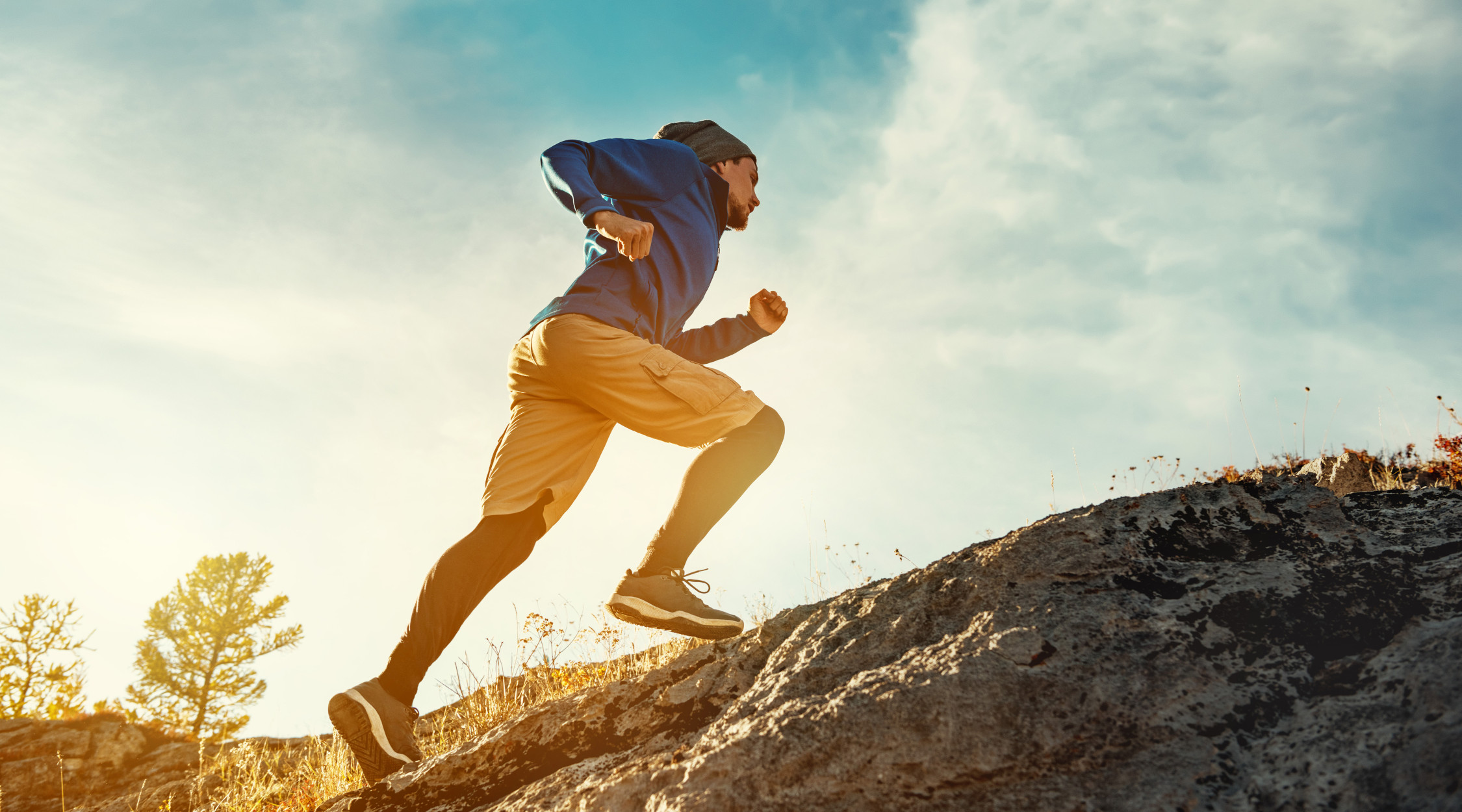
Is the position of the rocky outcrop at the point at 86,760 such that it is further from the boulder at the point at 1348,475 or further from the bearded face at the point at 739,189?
the boulder at the point at 1348,475

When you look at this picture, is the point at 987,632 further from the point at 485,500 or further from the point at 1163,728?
the point at 485,500

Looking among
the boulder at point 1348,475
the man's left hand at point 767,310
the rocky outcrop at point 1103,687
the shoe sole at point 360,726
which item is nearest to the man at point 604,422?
the shoe sole at point 360,726

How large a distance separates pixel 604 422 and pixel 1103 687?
5.65ft

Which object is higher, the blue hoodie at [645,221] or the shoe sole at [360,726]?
the blue hoodie at [645,221]

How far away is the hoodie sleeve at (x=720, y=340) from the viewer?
312cm

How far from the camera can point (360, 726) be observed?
7.17ft

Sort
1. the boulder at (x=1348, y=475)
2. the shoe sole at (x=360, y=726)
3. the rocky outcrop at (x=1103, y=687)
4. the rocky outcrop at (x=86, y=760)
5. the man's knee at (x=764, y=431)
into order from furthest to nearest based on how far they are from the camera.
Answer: the rocky outcrop at (x=86, y=760) → the boulder at (x=1348, y=475) → the man's knee at (x=764, y=431) → the shoe sole at (x=360, y=726) → the rocky outcrop at (x=1103, y=687)

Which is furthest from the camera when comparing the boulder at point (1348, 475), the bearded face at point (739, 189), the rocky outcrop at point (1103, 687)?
the boulder at point (1348, 475)

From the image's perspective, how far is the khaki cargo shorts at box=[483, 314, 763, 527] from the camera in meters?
2.38

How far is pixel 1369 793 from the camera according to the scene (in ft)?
3.58

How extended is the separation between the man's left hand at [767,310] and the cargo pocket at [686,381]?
0.77 meters

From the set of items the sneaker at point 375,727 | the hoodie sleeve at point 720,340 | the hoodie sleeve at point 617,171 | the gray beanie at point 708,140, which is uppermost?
the gray beanie at point 708,140

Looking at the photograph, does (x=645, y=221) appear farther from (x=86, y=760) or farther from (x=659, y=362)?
(x=86, y=760)

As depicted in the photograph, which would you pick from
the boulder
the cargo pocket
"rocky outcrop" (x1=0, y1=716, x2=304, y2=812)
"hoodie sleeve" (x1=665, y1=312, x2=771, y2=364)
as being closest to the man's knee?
the cargo pocket
